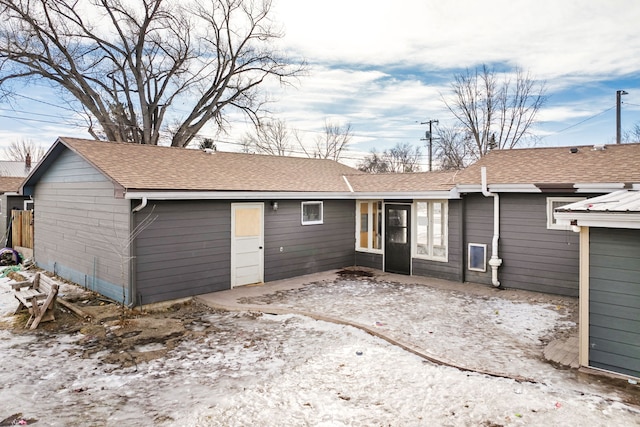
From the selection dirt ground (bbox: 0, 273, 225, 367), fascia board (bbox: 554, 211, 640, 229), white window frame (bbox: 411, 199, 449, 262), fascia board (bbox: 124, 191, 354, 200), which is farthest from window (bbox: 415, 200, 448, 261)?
dirt ground (bbox: 0, 273, 225, 367)

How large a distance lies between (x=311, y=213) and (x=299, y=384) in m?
6.37

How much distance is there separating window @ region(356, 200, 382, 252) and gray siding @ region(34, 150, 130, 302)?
20.8 ft

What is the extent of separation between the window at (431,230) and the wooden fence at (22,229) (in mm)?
12192

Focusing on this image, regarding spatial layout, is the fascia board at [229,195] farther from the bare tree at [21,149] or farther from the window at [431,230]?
the bare tree at [21,149]

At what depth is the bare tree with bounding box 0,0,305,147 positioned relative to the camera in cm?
1834

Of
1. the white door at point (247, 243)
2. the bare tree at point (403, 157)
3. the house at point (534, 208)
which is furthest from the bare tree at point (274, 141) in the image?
the house at point (534, 208)

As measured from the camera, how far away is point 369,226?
37.0ft

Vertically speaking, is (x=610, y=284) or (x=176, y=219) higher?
(x=176, y=219)

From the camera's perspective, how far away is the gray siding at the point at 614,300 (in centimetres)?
430

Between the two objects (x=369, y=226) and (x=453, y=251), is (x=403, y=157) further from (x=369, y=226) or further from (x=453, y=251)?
(x=453, y=251)

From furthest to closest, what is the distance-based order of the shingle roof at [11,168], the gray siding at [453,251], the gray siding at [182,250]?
the shingle roof at [11,168]
the gray siding at [453,251]
the gray siding at [182,250]

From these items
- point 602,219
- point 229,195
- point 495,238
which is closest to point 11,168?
point 229,195

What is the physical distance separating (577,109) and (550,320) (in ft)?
65.3

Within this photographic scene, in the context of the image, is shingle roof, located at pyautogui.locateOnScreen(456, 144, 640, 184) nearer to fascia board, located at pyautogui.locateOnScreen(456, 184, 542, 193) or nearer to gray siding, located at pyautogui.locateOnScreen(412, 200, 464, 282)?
fascia board, located at pyautogui.locateOnScreen(456, 184, 542, 193)
